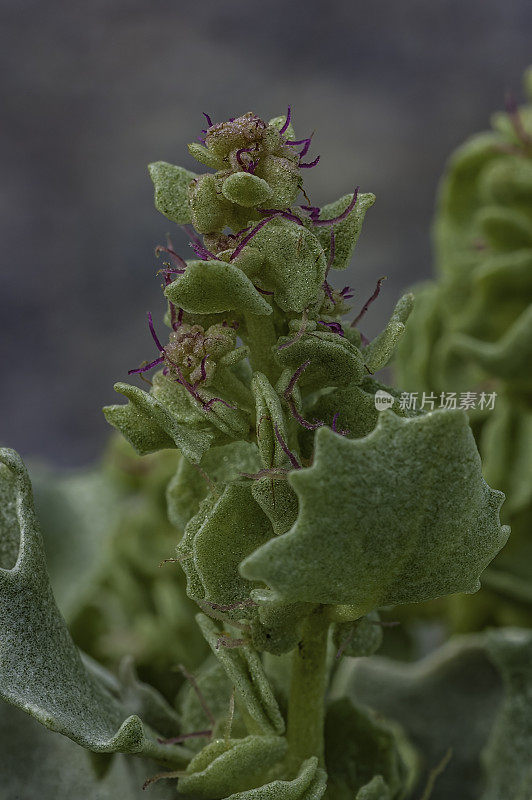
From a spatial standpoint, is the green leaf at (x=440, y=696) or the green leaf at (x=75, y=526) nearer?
the green leaf at (x=440, y=696)

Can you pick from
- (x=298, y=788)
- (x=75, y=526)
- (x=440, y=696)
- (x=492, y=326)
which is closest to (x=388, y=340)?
(x=298, y=788)

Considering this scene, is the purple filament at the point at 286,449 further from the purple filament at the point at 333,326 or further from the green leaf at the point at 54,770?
the green leaf at the point at 54,770

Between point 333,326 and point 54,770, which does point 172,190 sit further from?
point 54,770

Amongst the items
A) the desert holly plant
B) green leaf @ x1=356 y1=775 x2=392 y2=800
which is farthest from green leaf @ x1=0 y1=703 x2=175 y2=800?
green leaf @ x1=356 y1=775 x2=392 y2=800

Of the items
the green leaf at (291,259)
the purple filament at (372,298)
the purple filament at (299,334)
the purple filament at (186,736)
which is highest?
the green leaf at (291,259)

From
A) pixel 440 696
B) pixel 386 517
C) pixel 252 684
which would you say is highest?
pixel 386 517

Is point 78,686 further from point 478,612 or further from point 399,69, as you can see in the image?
point 399,69

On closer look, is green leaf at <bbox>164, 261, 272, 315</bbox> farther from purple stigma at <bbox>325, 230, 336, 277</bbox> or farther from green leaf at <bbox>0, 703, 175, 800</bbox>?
green leaf at <bbox>0, 703, 175, 800</bbox>

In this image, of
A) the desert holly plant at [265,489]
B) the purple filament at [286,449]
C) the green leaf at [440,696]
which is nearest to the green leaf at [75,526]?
the green leaf at [440,696]
